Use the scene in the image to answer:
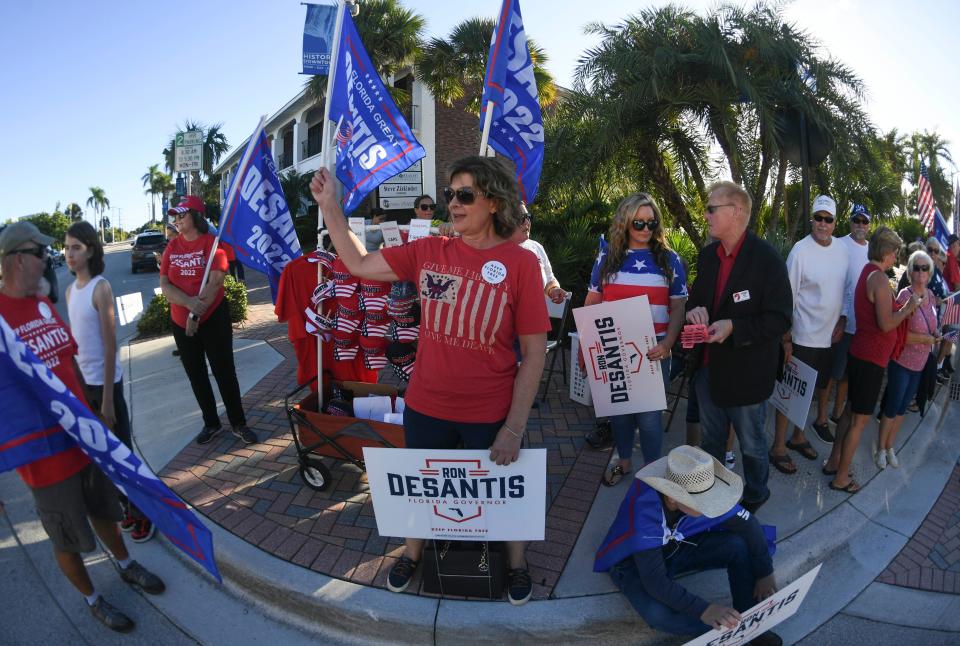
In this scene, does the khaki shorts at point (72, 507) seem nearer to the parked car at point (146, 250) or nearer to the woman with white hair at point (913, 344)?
the woman with white hair at point (913, 344)

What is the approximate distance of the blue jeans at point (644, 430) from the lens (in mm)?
3469

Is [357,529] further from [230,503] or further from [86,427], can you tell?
[86,427]

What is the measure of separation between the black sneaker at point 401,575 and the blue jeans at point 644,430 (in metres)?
1.57

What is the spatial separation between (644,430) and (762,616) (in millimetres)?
1302

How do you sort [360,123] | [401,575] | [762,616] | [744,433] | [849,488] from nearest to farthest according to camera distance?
[762,616], [401,575], [744,433], [360,123], [849,488]

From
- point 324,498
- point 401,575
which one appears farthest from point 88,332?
point 401,575

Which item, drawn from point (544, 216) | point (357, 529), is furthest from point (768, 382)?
point (544, 216)

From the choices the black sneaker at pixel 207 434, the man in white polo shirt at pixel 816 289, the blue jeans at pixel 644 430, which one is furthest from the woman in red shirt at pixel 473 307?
the black sneaker at pixel 207 434

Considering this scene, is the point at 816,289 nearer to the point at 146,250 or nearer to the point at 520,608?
the point at 520,608

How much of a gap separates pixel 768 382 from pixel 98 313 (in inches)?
147

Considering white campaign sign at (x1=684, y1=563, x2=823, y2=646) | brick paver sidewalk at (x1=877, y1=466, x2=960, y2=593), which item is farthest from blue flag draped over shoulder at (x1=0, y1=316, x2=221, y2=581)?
brick paver sidewalk at (x1=877, y1=466, x2=960, y2=593)

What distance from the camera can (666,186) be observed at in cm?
880

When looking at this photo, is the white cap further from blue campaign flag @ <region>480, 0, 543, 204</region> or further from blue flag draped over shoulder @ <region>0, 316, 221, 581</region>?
blue flag draped over shoulder @ <region>0, 316, 221, 581</region>

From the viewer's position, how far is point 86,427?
216 cm
